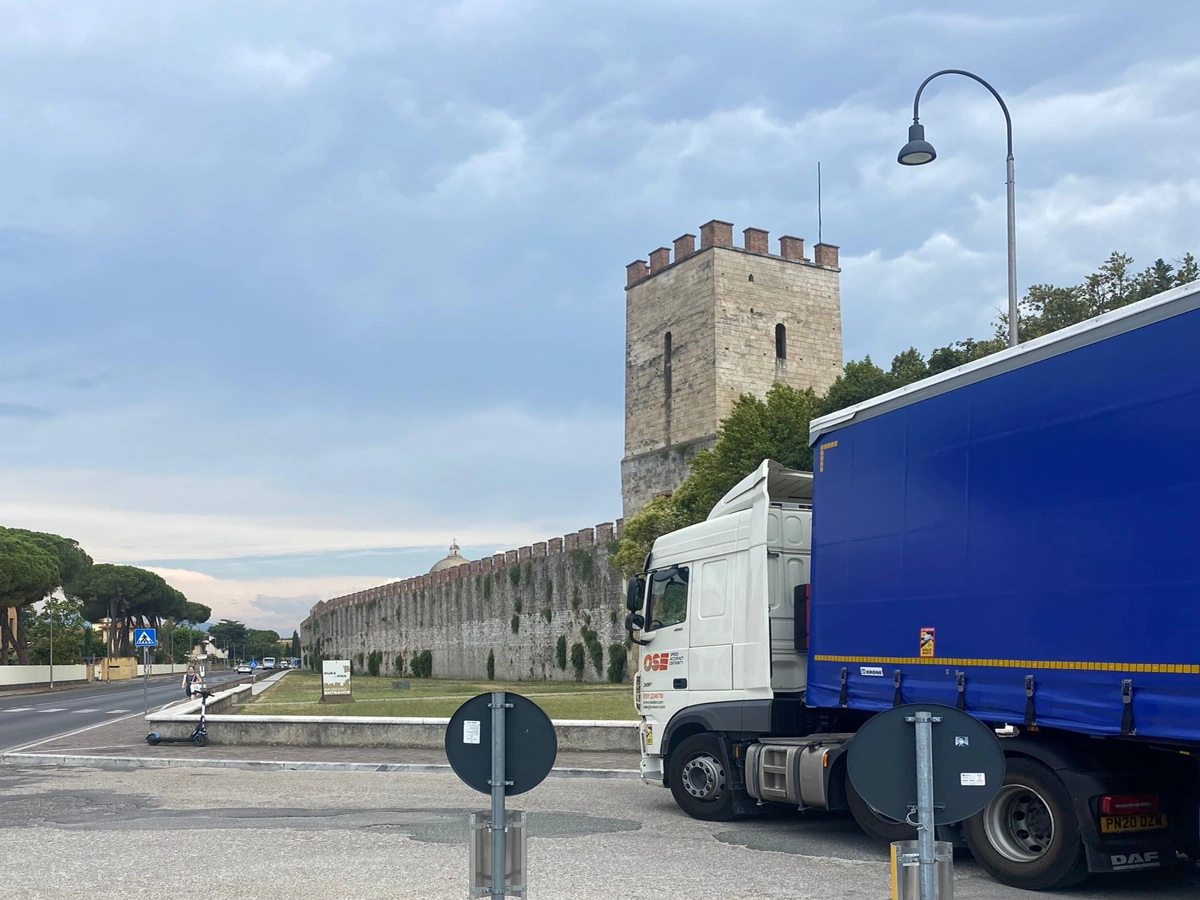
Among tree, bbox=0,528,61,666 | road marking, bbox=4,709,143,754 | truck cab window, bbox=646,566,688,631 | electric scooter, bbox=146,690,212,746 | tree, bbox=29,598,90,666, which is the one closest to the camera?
truck cab window, bbox=646,566,688,631

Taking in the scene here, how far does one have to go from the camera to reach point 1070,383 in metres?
7.86

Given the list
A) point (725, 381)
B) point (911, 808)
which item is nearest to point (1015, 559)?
point (911, 808)

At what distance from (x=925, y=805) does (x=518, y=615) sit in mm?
55634

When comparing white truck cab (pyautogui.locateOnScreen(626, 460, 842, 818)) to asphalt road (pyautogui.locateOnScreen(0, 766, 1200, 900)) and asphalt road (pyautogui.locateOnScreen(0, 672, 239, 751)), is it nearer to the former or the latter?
asphalt road (pyautogui.locateOnScreen(0, 766, 1200, 900))

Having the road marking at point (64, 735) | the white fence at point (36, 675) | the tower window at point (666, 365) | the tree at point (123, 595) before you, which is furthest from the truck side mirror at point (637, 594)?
the tree at point (123, 595)

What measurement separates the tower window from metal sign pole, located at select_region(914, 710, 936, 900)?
5050 centimetres

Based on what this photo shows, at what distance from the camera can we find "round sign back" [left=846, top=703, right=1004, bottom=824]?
4.55 m

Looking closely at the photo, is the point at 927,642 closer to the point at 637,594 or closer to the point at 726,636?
the point at 726,636

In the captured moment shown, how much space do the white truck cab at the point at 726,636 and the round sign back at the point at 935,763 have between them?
623 centimetres

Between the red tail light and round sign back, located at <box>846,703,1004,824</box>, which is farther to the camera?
the red tail light

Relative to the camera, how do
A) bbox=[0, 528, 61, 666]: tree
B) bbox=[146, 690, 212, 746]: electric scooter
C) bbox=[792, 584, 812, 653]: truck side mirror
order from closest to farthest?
bbox=[792, 584, 812, 653]: truck side mirror, bbox=[146, 690, 212, 746]: electric scooter, bbox=[0, 528, 61, 666]: tree

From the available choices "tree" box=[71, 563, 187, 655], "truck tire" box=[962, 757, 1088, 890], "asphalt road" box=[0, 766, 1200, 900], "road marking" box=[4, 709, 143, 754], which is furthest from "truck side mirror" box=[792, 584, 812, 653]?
"tree" box=[71, 563, 187, 655]

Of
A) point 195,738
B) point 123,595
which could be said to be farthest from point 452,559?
point 195,738

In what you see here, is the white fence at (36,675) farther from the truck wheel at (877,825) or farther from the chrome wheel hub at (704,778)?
the truck wheel at (877,825)
